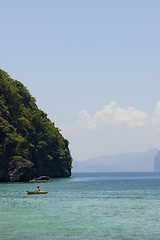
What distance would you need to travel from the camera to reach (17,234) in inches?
1129

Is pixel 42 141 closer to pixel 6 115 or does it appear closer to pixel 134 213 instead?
pixel 6 115

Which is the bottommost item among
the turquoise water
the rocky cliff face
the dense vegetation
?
the turquoise water

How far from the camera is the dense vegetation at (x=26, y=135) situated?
115m

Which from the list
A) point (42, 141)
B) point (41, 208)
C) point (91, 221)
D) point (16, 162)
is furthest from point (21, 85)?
point (91, 221)

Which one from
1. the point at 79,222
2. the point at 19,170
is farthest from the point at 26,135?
the point at 79,222

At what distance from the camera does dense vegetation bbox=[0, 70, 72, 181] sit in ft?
377

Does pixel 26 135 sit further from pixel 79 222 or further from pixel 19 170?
pixel 79 222

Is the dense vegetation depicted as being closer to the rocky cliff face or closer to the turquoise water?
the rocky cliff face

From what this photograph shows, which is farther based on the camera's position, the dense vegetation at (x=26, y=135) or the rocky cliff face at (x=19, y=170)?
the dense vegetation at (x=26, y=135)

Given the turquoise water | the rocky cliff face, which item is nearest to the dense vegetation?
the rocky cliff face

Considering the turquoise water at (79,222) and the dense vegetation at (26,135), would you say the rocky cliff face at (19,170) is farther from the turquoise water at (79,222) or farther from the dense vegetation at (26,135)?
the turquoise water at (79,222)

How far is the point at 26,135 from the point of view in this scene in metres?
138

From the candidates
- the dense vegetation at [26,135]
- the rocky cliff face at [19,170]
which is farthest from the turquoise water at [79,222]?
the dense vegetation at [26,135]

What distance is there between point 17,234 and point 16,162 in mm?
83167
